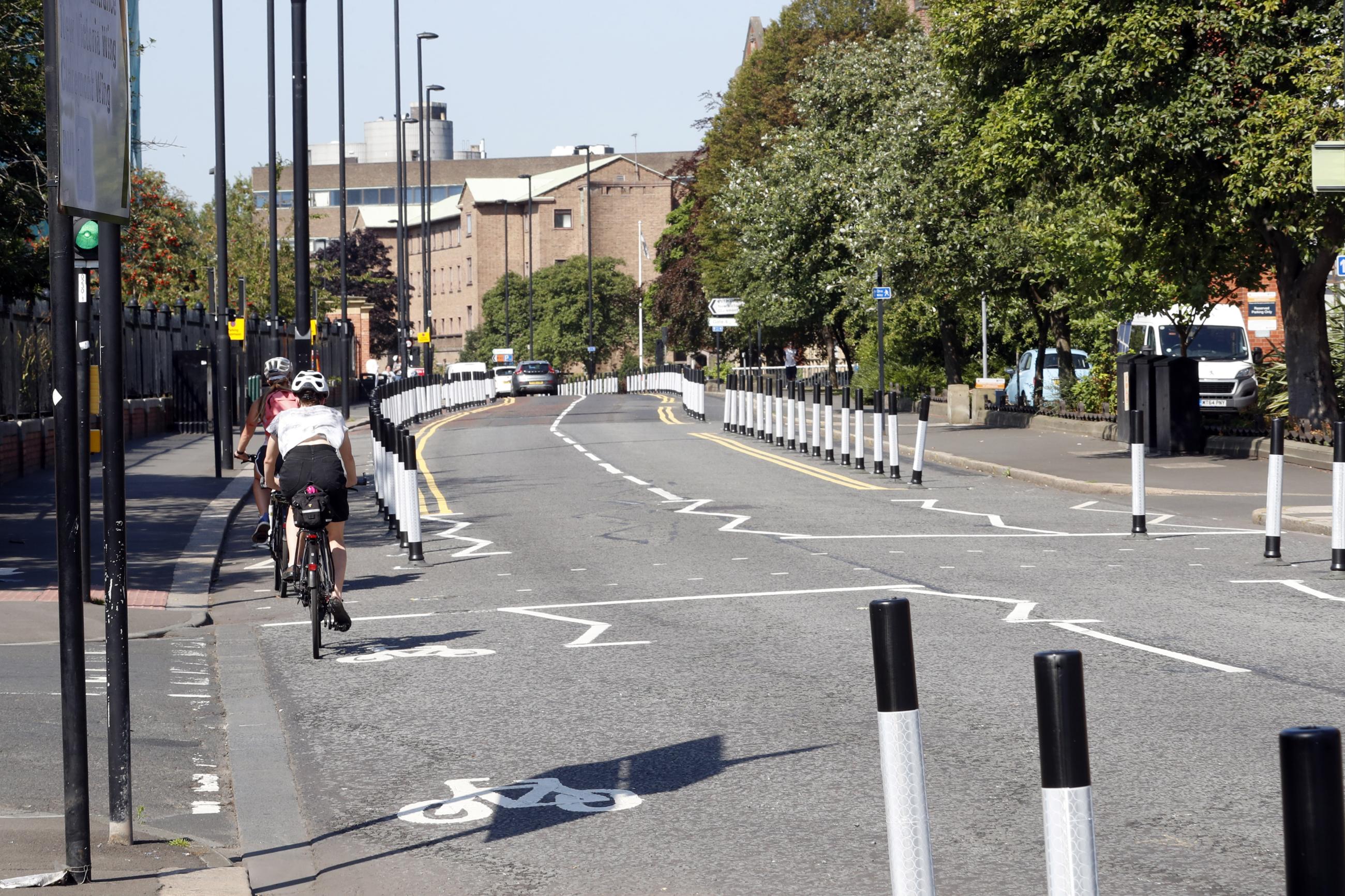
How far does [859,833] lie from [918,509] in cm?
1332

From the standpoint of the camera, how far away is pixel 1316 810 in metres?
2.55

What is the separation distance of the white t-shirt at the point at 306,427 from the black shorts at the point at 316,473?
0.19 ft

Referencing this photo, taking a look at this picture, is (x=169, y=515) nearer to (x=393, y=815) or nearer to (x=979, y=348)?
(x=393, y=815)

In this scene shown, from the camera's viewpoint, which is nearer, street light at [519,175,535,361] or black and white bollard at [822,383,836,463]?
black and white bollard at [822,383,836,463]

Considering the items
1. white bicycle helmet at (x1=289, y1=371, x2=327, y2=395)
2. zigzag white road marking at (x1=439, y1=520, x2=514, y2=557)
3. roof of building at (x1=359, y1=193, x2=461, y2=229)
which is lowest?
zigzag white road marking at (x1=439, y1=520, x2=514, y2=557)

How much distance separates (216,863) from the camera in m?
5.93

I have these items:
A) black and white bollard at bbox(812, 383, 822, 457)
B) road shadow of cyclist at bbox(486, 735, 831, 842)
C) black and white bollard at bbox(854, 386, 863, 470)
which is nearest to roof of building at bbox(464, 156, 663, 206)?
black and white bollard at bbox(812, 383, 822, 457)

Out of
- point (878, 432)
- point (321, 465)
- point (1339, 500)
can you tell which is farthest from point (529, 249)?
point (321, 465)

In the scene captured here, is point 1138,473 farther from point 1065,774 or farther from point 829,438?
point 1065,774

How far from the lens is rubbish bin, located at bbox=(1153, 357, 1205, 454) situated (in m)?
25.5

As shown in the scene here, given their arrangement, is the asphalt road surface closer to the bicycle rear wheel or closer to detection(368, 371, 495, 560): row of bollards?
the bicycle rear wheel

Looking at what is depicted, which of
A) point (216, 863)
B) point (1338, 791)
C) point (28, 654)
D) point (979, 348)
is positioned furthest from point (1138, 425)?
point (979, 348)

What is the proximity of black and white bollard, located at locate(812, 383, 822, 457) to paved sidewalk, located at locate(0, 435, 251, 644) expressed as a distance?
8947 millimetres

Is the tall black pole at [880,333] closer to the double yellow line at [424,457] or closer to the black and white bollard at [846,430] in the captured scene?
the black and white bollard at [846,430]
